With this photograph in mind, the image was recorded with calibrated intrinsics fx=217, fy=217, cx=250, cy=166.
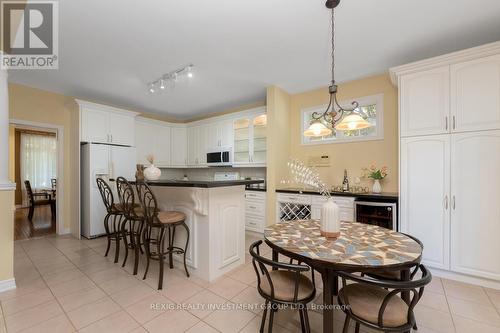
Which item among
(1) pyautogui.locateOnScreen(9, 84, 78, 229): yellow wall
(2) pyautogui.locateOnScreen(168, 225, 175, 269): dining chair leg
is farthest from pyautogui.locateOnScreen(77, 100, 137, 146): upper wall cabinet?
(2) pyautogui.locateOnScreen(168, 225, 175, 269): dining chair leg

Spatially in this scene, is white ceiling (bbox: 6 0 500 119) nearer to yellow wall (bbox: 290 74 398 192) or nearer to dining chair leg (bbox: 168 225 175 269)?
yellow wall (bbox: 290 74 398 192)

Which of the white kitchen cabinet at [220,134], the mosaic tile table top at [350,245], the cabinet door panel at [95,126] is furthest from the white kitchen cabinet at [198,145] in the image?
the mosaic tile table top at [350,245]

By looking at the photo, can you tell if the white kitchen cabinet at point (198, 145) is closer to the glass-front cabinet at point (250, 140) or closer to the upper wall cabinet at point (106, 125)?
the glass-front cabinet at point (250, 140)

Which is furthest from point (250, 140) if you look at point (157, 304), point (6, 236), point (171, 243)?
point (6, 236)

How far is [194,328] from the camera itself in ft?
5.60

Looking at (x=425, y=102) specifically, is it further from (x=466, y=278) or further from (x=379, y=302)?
(x=379, y=302)

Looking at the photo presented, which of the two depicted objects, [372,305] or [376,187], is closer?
[372,305]

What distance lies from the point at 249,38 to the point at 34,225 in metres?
6.02

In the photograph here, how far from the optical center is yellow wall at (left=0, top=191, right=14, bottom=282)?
2.22 metres

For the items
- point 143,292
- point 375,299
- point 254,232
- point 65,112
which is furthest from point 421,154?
point 65,112

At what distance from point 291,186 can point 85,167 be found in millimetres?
3844

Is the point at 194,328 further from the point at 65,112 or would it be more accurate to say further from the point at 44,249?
the point at 65,112

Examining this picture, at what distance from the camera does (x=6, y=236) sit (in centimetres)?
225

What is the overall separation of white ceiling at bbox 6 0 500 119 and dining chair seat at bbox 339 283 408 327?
236 centimetres
